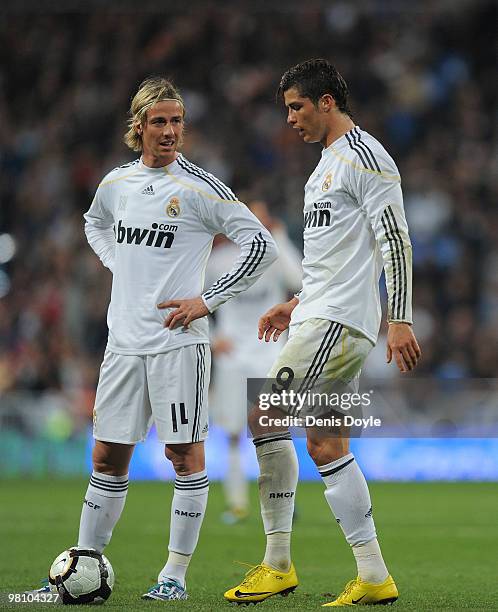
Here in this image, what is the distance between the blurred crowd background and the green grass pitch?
3.56 m

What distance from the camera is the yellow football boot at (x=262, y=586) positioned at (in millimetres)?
5816

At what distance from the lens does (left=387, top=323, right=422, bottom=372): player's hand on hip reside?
5.43 m

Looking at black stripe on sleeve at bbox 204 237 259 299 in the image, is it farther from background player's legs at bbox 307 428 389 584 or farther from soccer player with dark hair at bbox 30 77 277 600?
background player's legs at bbox 307 428 389 584

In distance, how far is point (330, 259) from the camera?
5.78 meters

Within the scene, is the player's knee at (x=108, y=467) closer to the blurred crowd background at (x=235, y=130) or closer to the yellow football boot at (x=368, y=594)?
the yellow football boot at (x=368, y=594)

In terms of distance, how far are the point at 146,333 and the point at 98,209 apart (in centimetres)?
Result: 84

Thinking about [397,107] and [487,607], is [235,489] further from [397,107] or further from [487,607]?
[397,107]

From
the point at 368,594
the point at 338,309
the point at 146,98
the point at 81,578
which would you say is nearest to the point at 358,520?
the point at 368,594

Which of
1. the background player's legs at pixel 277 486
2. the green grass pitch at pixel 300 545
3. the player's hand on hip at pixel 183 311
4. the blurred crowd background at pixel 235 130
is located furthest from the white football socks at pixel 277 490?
the blurred crowd background at pixel 235 130

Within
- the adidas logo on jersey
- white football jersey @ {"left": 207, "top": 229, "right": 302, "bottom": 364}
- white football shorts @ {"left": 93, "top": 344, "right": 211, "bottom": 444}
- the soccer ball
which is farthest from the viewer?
white football jersey @ {"left": 207, "top": 229, "right": 302, "bottom": 364}

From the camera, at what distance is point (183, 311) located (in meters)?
6.14

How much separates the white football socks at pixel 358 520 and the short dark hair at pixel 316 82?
168 cm

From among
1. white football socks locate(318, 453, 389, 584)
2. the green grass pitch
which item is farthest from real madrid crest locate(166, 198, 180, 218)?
the green grass pitch

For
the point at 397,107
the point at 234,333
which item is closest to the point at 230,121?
the point at 397,107
